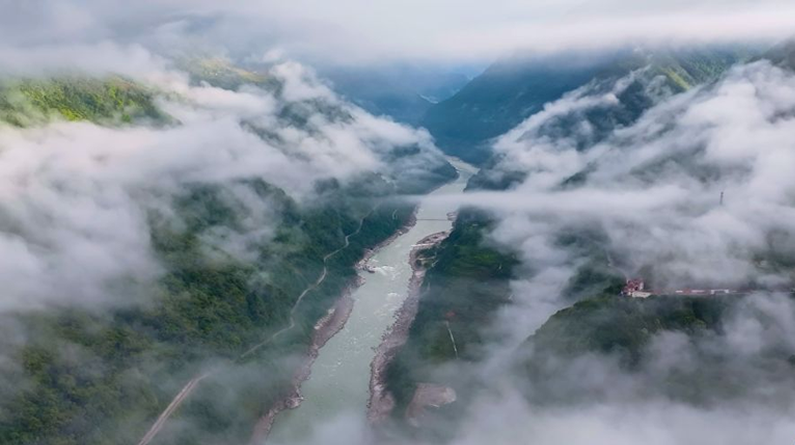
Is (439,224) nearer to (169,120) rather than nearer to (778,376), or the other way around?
(169,120)

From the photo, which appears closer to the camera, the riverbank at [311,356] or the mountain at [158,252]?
the mountain at [158,252]

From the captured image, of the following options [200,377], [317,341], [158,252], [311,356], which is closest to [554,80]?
[317,341]

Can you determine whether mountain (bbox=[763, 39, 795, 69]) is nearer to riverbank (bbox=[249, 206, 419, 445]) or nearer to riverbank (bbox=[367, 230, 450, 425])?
riverbank (bbox=[367, 230, 450, 425])

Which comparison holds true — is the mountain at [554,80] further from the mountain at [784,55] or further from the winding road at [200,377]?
the winding road at [200,377]

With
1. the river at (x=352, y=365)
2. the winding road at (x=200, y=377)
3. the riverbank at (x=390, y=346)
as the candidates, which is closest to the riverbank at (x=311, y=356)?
the river at (x=352, y=365)

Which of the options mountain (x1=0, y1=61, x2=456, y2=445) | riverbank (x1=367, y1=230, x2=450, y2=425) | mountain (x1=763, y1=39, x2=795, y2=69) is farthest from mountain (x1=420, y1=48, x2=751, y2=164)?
riverbank (x1=367, y1=230, x2=450, y2=425)

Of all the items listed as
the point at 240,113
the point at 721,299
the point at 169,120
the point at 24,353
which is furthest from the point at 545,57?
the point at 24,353
